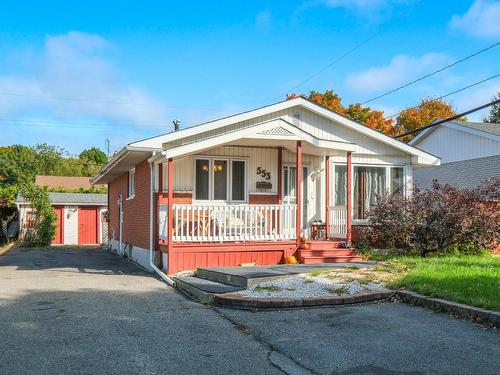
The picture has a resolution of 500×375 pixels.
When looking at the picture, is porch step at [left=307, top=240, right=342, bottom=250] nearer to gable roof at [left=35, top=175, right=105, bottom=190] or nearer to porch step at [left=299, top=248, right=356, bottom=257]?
porch step at [left=299, top=248, right=356, bottom=257]

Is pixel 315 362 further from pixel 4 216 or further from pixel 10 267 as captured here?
pixel 4 216

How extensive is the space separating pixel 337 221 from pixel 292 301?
7242 millimetres

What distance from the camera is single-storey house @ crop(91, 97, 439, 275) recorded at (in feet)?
41.2

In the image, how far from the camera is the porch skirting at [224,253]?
481 inches

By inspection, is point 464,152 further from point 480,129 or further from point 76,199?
point 76,199

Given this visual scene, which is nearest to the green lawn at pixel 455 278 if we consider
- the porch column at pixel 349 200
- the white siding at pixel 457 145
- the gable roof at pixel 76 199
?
the porch column at pixel 349 200

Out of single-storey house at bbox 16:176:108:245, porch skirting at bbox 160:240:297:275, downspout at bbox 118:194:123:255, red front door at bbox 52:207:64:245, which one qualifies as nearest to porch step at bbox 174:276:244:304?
Result: porch skirting at bbox 160:240:297:275

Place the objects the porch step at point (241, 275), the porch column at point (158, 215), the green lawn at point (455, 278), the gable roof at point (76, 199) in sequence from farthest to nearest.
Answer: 1. the gable roof at point (76, 199)
2. the porch column at point (158, 215)
3. the porch step at point (241, 275)
4. the green lawn at point (455, 278)

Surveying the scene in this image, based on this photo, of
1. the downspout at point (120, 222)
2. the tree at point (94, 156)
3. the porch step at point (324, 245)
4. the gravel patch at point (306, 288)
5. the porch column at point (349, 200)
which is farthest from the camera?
the tree at point (94, 156)

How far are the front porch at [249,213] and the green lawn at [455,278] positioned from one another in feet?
8.35

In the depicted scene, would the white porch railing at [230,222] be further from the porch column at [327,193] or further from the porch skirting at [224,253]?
the porch column at [327,193]

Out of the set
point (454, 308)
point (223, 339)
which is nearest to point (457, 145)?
point (454, 308)

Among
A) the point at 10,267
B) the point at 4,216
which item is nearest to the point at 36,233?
the point at 4,216

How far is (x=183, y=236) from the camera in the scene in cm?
1235
